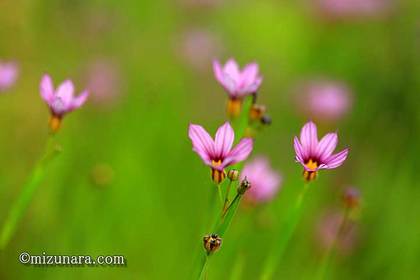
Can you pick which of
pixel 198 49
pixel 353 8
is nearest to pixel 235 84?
pixel 198 49

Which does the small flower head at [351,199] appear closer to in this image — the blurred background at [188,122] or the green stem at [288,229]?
the blurred background at [188,122]

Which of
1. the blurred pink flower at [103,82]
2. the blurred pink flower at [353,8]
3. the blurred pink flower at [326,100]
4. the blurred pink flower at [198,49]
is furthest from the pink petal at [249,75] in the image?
the blurred pink flower at [353,8]

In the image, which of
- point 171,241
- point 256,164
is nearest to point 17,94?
point 171,241

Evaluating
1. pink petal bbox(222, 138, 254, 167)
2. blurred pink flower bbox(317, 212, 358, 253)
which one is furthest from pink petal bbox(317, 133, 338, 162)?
blurred pink flower bbox(317, 212, 358, 253)

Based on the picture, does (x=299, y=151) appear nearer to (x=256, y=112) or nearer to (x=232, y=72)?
(x=256, y=112)

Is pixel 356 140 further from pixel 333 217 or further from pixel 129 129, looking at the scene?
pixel 129 129

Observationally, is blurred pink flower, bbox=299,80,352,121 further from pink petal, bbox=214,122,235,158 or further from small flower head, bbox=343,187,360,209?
pink petal, bbox=214,122,235,158
